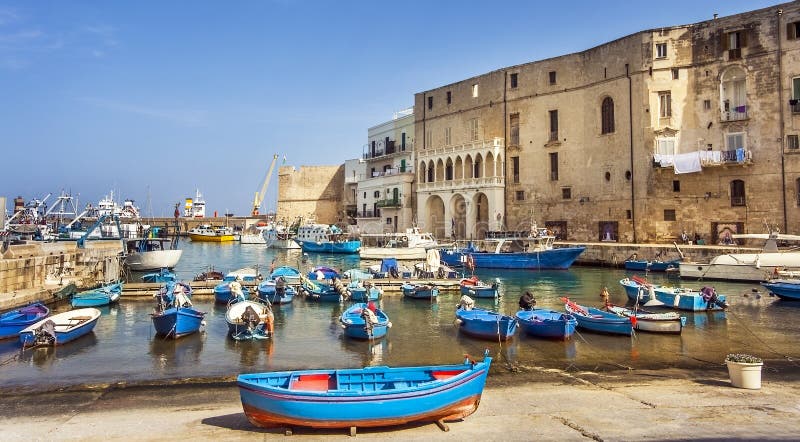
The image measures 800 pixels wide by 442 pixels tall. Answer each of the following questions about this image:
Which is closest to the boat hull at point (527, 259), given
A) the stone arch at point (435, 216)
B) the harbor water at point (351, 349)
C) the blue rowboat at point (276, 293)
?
the stone arch at point (435, 216)

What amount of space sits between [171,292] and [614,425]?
15946 millimetres

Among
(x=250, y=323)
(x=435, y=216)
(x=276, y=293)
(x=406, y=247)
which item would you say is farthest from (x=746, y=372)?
(x=435, y=216)

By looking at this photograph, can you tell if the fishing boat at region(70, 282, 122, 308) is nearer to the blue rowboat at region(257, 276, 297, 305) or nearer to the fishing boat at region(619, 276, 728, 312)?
the blue rowboat at region(257, 276, 297, 305)

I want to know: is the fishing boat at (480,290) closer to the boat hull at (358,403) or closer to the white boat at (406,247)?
the boat hull at (358,403)

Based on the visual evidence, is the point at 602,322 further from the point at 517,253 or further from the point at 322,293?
the point at 517,253

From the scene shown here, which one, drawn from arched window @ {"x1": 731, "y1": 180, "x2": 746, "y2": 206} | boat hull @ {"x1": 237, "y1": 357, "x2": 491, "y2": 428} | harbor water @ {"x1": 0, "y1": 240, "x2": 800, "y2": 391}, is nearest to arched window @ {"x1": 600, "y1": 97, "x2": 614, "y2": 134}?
arched window @ {"x1": 731, "y1": 180, "x2": 746, "y2": 206}

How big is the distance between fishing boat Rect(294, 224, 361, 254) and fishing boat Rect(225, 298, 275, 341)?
33.7 meters

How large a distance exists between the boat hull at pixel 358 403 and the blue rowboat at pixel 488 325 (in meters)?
6.07

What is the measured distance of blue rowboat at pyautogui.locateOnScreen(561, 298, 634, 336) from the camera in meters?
14.5

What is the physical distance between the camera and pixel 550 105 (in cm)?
3975

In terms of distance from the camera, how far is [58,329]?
46.2 ft

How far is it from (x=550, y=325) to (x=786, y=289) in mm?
12175

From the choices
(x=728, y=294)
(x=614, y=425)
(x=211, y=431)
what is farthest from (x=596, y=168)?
(x=211, y=431)

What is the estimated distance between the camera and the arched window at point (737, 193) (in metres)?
30.8
